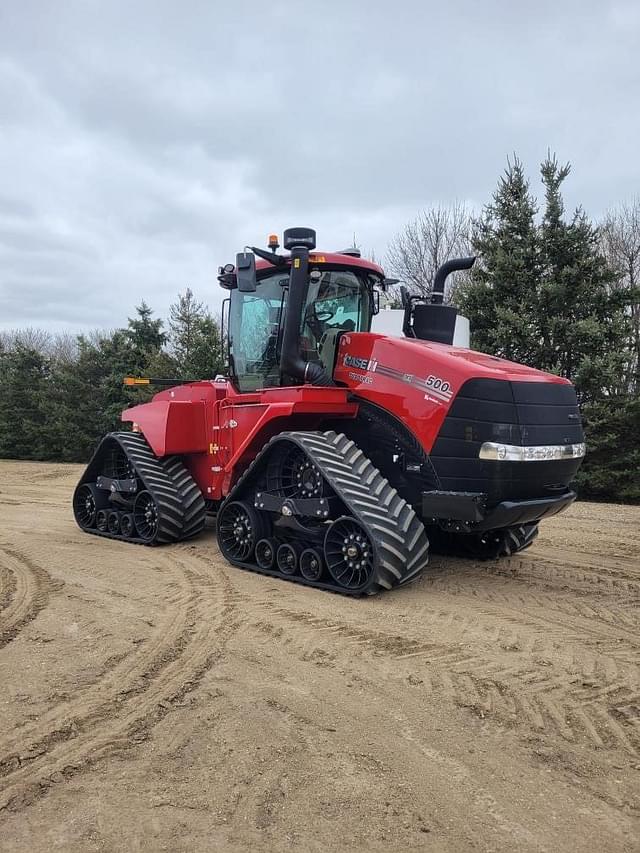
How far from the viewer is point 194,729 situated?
10.6ft

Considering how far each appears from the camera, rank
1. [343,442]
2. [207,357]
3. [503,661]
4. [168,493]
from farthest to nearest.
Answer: [207,357] < [168,493] < [343,442] < [503,661]

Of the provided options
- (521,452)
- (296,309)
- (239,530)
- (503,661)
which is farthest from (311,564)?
(296,309)

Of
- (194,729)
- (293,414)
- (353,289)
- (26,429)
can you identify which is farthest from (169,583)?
(26,429)

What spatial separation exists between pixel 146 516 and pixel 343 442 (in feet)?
9.84

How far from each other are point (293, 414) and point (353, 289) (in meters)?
1.48

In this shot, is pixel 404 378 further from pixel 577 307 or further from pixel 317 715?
pixel 577 307

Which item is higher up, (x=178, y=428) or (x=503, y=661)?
(x=178, y=428)

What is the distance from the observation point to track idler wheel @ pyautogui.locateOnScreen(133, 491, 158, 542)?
303 inches

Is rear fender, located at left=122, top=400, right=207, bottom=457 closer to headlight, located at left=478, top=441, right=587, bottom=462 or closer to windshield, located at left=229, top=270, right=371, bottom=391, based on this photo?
windshield, located at left=229, top=270, right=371, bottom=391

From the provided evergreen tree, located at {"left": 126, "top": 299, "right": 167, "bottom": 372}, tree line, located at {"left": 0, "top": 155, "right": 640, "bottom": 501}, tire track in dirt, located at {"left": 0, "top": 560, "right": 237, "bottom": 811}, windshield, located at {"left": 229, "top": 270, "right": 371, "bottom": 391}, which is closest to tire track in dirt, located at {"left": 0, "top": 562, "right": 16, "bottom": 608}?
tire track in dirt, located at {"left": 0, "top": 560, "right": 237, "bottom": 811}

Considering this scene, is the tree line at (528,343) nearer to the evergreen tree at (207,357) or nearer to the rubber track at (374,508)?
the evergreen tree at (207,357)

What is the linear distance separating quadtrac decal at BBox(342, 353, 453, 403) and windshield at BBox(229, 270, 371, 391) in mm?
463

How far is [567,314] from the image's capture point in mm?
17203

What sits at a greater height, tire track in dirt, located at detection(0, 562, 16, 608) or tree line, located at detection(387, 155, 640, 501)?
tree line, located at detection(387, 155, 640, 501)
